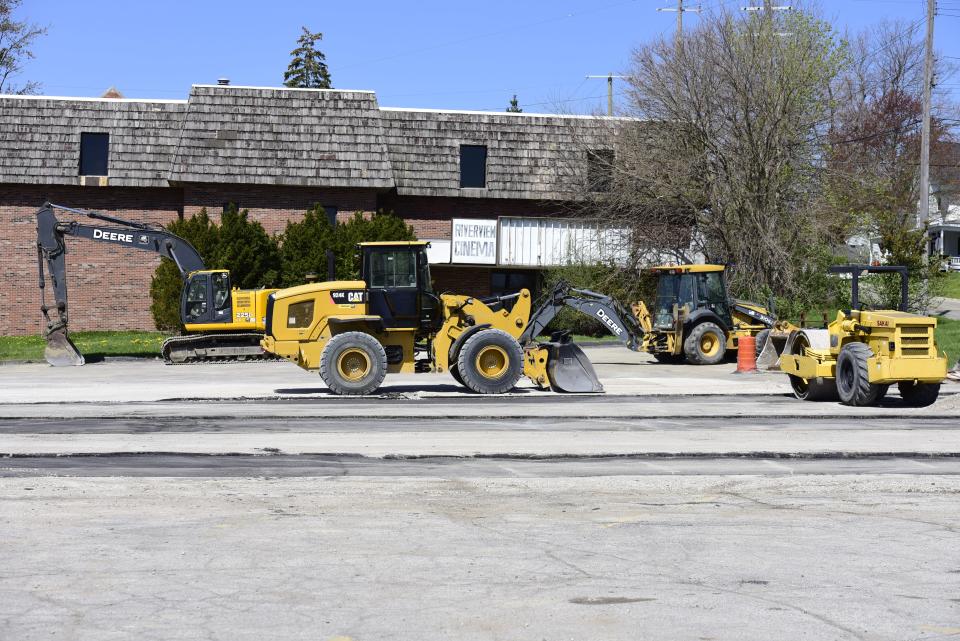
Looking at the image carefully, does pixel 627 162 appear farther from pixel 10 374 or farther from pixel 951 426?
pixel 951 426

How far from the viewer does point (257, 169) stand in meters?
40.2

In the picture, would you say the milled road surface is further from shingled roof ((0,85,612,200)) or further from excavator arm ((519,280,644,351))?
shingled roof ((0,85,612,200))

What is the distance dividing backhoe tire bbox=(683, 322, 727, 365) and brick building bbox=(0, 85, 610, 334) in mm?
11046

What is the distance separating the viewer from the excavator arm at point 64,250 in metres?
30.2

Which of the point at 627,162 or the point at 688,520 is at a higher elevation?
the point at 627,162

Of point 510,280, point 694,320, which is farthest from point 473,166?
point 694,320

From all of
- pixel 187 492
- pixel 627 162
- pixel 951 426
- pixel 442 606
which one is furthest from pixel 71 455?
pixel 627 162

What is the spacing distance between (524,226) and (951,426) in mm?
27341

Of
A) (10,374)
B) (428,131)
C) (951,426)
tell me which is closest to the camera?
(951,426)

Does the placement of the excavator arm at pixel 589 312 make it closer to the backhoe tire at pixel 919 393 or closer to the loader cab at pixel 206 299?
the backhoe tire at pixel 919 393

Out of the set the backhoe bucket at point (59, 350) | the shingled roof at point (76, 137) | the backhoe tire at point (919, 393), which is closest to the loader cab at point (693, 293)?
the backhoe tire at point (919, 393)

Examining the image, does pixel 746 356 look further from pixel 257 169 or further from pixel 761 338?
pixel 257 169

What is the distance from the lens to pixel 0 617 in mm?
6875

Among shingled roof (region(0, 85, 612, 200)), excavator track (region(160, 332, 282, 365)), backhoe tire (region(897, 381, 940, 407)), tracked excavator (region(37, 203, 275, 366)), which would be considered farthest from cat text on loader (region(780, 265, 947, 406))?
shingled roof (region(0, 85, 612, 200))
